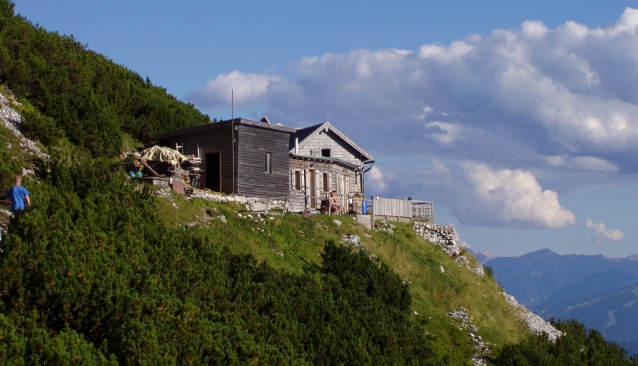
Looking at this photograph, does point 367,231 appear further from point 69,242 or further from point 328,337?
point 69,242

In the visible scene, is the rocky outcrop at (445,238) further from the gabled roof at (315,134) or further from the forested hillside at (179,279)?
the gabled roof at (315,134)

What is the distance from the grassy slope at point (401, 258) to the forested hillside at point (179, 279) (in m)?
0.08

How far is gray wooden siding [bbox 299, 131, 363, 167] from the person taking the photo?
36844 millimetres

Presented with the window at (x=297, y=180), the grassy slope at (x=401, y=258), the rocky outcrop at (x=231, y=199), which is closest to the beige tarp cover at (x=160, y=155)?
the rocky outcrop at (x=231, y=199)

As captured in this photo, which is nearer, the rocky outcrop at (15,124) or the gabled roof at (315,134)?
the rocky outcrop at (15,124)

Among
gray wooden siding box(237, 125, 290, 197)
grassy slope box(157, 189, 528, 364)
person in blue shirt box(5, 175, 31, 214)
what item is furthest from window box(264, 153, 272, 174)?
person in blue shirt box(5, 175, 31, 214)

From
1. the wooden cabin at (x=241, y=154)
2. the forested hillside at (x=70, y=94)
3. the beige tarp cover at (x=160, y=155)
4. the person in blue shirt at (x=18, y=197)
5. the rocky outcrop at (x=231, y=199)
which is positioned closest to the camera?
the person in blue shirt at (x=18, y=197)

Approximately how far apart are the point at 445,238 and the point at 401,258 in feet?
28.0

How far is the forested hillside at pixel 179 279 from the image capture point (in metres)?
10.3

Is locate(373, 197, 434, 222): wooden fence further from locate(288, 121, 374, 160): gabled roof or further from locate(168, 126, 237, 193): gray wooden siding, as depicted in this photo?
locate(168, 126, 237, 193): gray wooden siding

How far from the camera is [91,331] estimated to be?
10617 millimetres

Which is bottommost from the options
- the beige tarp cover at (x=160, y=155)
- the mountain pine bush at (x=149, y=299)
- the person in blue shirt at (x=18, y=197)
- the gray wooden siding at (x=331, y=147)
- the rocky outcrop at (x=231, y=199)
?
the mountain pine bush at (x=149, y=299)

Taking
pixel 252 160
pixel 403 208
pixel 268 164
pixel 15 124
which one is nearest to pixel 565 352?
pixel 403 208

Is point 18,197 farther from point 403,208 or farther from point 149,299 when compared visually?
point 403,208
